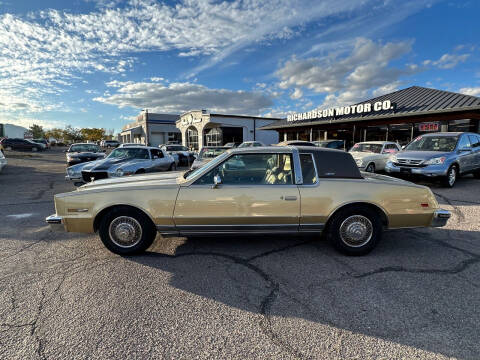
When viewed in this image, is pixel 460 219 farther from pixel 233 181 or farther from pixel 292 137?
pixel 292 137

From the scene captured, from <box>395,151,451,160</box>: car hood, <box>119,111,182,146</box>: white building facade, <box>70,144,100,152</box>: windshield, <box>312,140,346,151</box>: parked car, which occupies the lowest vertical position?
<box>395,151,451,160</box>: car hood

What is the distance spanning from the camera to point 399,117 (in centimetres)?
1634

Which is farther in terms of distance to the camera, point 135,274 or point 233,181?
point 233,181

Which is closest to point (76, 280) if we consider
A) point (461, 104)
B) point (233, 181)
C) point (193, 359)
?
point (193, 359)

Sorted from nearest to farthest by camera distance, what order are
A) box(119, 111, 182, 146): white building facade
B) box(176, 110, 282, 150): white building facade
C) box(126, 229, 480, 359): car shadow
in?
A: 1. box(126, 229, 480, 359): car shadow
2. box(176, 110, 282, 150): white building facade
3. box(119, 111, 182, 146): white building facade

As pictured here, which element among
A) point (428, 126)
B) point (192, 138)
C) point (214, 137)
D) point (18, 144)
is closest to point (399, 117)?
point (428, 126)

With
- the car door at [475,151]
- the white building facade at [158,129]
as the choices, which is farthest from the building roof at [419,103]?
the white building facade at [158,129]

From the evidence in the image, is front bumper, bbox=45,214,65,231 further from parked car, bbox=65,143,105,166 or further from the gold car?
parked car, bbox=65,143,105,166

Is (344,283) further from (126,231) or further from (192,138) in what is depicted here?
(192,138)

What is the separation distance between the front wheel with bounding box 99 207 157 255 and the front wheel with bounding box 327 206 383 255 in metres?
2.48

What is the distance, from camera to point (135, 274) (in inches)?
121

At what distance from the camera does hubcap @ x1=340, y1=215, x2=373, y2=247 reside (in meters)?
3.50

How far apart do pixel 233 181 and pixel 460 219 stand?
4.83 meters

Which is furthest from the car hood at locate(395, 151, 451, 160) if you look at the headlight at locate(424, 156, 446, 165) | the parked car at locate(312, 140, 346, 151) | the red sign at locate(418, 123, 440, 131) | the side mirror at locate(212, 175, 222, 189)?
the parked car at locate(312, 140, 346, 151)
